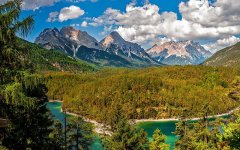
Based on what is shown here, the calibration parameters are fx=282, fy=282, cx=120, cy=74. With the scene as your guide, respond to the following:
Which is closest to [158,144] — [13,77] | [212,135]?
[212,135]

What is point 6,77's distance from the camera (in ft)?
45.3

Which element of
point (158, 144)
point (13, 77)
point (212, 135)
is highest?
point (13, 77)

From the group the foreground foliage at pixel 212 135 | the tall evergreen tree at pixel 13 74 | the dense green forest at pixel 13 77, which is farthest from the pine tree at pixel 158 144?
the tall evergreen tree at pixel 13 74

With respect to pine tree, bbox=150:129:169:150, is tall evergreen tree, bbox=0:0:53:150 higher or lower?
higher

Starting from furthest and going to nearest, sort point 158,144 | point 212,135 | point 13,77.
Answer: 1. point 158,144
2. point 212,135
3. point 13,77

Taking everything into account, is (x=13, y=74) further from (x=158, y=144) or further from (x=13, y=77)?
(x=158, y=144)

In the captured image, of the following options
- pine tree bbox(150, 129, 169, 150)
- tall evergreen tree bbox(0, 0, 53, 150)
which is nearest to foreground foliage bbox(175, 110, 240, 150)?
pine tree bbox(150, 129, 169, 150)

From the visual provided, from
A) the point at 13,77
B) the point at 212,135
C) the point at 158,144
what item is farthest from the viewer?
the point at 158,144

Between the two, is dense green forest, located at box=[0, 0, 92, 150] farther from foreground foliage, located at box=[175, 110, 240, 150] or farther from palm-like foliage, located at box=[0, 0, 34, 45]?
A: foreground foliage, located at box=[175, 110, 240, 150]

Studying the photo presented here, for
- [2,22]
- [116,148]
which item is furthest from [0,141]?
[116,148]

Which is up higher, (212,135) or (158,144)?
(212,135)

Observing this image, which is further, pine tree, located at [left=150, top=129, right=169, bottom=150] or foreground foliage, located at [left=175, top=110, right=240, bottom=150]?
pine tree, located at [left=150, top=129, right=169, bottom=150]

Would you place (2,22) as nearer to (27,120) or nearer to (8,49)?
(8,49)

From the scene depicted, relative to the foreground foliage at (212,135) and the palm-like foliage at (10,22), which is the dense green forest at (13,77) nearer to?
the palm-like foliage at (10,22)
